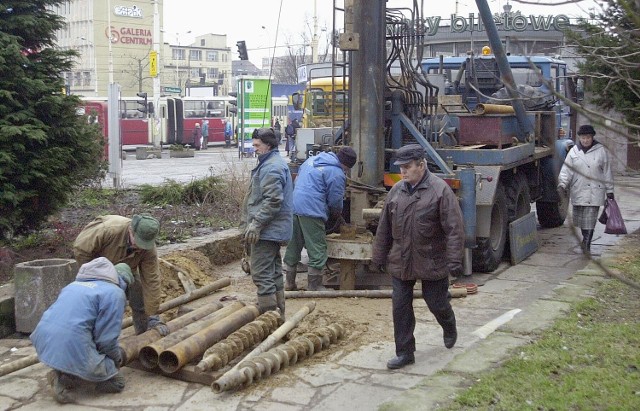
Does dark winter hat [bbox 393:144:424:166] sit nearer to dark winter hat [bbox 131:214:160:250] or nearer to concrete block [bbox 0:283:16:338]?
dark winter hat [bbox 131:214:160:250]

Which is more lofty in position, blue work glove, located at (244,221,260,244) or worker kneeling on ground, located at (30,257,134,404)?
blue work glove, located at (244,221,260,244)

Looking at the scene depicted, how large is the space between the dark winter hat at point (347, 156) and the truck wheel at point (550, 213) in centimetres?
584

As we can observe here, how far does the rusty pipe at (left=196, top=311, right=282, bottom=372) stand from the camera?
5695 millimetres

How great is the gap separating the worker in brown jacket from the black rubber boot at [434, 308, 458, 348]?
6.94 ft

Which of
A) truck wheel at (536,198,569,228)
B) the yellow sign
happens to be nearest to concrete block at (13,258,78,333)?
truck wheel at (536,198,569,228)

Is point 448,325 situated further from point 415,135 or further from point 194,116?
point 194,116

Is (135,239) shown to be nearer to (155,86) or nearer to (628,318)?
(628,318)

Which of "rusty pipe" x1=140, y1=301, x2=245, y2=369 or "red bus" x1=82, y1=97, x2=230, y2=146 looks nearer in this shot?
"rusty pipe" x1=140, y1=301, x2=245, y2=369

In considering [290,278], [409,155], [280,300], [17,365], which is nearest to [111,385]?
[17,365]

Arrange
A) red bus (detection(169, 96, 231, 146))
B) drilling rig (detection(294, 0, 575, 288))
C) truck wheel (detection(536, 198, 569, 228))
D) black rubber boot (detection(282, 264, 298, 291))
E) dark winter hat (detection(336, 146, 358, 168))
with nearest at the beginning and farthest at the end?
dark winter hat (detection(336, 146, 358, 168))
black rubber boot (detection(282, 264, 298, 291))
drilling rig (detection(294, 0, 575, 288))
truck wheel (detection(536, 198, 569, 228))
red bus (detection(169, 96, 231, 146))

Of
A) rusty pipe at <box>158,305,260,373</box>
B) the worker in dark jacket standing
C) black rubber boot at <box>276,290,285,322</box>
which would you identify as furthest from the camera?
black rubber boot at <box>276,290,285,322</box>

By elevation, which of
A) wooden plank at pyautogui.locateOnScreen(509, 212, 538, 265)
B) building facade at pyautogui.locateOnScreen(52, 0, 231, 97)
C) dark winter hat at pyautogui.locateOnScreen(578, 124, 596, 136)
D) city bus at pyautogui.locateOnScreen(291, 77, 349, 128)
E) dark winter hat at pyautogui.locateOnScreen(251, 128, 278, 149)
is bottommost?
wooden plank at pyautogui.locateOnScreen(509, 212, 538, 265)

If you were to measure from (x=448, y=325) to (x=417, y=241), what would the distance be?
0.80m

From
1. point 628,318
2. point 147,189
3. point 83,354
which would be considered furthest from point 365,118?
point 147,189
